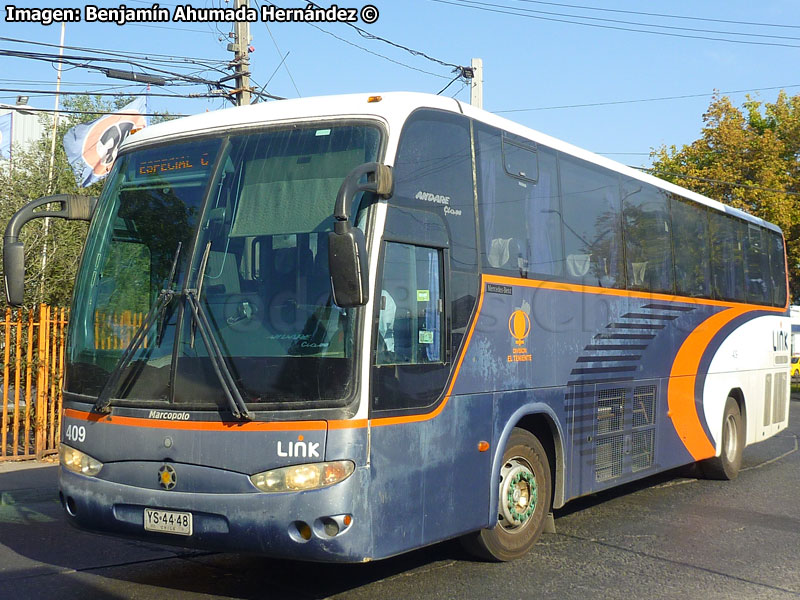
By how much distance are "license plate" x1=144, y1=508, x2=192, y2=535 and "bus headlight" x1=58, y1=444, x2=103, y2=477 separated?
1.82 feet

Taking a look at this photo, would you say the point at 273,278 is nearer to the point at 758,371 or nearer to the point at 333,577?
the point at 333,577

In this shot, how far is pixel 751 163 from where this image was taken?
3145 cm

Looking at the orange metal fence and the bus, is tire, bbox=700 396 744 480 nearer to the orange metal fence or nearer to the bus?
the bus

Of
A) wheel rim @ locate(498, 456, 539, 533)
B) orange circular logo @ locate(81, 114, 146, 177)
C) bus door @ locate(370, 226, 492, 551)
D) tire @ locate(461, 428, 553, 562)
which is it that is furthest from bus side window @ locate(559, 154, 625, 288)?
orange circular logo @ locate(81, 114, 146, 177)

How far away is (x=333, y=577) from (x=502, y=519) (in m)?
1.34

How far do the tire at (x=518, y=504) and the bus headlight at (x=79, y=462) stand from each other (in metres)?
2.74

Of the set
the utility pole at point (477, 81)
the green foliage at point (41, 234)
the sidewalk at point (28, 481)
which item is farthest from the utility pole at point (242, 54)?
the sidewalk at point (28, 481)

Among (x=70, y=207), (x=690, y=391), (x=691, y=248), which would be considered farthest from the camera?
(x=691, y=248)

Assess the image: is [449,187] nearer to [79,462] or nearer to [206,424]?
[206,424]

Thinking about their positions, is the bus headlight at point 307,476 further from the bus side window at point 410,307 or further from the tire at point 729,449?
the tire at point 729,449

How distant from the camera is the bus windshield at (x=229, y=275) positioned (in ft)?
18.6

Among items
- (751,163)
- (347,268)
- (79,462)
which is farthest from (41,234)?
(751,163)

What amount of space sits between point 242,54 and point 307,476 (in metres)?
14.0

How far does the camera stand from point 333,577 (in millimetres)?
6941
